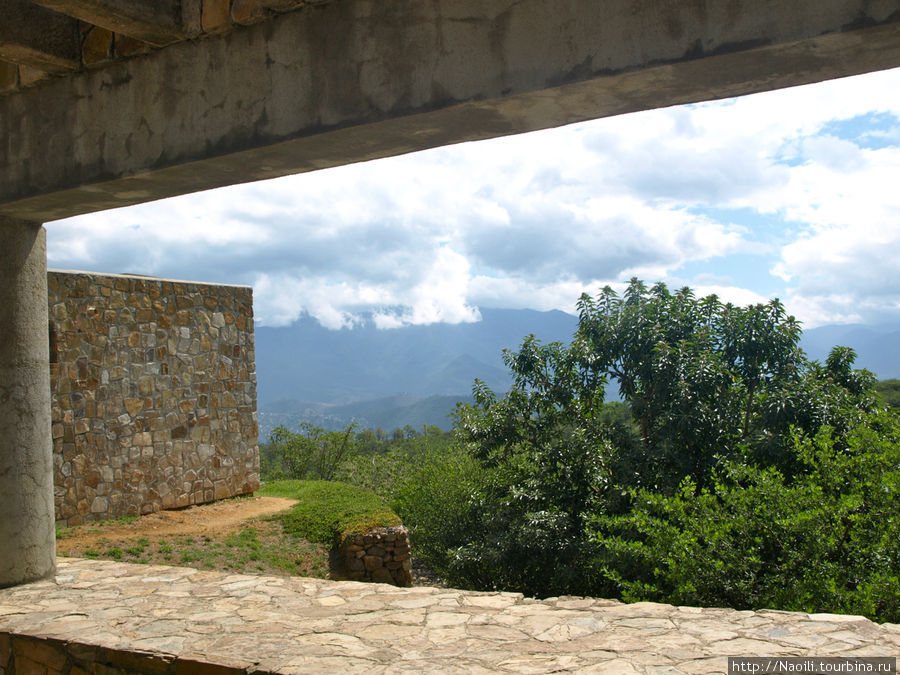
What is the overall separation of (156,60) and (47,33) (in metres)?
0.66

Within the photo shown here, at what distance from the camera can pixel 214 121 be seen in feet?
11.5

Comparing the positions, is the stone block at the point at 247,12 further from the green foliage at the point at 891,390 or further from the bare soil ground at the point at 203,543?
the green foliage at the point at 891,390

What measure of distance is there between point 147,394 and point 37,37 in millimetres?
7398

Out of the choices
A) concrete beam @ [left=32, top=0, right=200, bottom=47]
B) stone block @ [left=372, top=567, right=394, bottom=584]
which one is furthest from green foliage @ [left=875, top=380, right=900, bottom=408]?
concrete beam @ [left=32, top=0, right=200, bottom=47]

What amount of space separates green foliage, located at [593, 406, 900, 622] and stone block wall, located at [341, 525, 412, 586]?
4.08 m

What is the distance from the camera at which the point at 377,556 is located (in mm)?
9555

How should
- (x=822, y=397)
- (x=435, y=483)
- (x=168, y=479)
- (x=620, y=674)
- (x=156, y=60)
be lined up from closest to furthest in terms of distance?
(x=620, y=674), (x=156, y=60), (x=822, y=397), (x=168, y=479), (x=435, y=483)

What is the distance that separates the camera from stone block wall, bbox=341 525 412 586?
9.52 metres

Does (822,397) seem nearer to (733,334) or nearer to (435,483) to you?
(733,334)

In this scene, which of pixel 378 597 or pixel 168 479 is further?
pixel 168 479

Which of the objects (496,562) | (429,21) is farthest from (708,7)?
(496,562)

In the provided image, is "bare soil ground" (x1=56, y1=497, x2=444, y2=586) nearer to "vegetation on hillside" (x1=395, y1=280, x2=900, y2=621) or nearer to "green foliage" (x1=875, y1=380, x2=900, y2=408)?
"vegetation on hillside" (x1=395, y1=280, x2=900, y2=621)

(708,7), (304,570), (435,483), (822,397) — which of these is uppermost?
(708,7)

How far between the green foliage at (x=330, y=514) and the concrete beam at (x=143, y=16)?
24.1 ft
